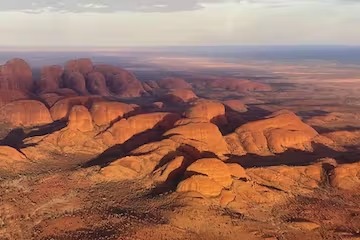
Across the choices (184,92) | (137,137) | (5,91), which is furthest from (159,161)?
(184,92)

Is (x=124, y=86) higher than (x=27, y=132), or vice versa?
(x=124, y=86)

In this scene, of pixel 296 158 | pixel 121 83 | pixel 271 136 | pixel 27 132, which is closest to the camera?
pixel 296 158

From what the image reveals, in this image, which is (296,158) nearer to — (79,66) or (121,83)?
(121,83)

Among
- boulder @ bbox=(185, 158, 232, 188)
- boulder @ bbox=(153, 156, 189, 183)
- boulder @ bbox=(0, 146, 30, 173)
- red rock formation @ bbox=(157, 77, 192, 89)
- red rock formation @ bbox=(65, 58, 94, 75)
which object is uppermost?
red rock formation @ bbox=(65, 58, 94, 75)

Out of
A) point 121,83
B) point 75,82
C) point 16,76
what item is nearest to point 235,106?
point 121,83

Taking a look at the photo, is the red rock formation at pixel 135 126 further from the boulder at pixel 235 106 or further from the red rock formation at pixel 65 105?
the boulder at pixel 235 106

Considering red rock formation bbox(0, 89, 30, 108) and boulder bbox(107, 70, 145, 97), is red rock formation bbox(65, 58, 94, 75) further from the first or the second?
red rock formation bbox(0, 89, 30, 108)

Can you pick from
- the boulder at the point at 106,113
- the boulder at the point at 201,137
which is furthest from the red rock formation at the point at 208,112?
the boulder at the point at 106,113

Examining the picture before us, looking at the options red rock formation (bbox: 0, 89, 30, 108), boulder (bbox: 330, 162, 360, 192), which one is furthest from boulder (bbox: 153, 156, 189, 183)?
red rock formation (bbox: 0, 89, 30, 108)
